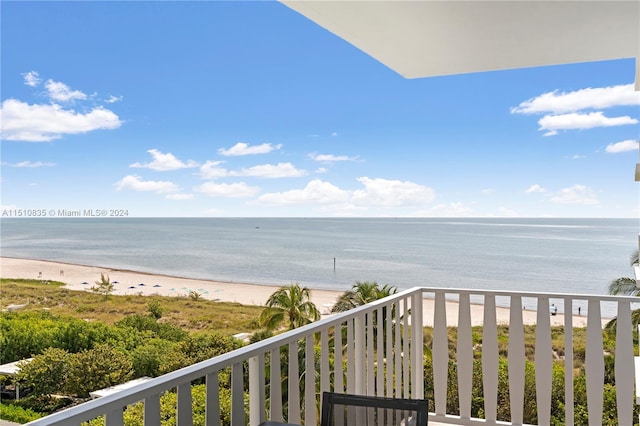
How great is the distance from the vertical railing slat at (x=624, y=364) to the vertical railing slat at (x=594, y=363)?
9 centimetres

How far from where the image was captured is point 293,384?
2080mm

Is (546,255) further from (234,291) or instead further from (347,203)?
(234,291)

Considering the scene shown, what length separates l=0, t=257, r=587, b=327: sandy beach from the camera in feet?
70.6

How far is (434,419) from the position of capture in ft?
11.3

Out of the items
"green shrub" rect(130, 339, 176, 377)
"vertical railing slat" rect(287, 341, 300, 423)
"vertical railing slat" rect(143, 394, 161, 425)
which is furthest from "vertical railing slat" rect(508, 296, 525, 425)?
"green shrub" rect(130, 339, 176, 377)

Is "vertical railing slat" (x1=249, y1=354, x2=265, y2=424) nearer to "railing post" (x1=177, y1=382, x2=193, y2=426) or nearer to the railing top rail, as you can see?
"railing post" (x1=177, y1=382, x2=193, y2=426)

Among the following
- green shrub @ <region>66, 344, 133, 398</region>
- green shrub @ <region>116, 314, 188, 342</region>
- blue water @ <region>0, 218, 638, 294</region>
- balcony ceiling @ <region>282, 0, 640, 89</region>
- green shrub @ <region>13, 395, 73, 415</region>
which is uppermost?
balcony ceiling @ <region>282, 0, 640, 89</region>

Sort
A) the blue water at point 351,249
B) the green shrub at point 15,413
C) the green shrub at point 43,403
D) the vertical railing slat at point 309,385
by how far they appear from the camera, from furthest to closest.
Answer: the blue water at point 351,249 < the green shrub at point 43,403 < the green shrub at point 15,413 < the vertical railing slat at point 309,385

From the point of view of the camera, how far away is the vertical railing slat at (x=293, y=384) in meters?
2.03

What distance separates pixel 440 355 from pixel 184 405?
2242mm

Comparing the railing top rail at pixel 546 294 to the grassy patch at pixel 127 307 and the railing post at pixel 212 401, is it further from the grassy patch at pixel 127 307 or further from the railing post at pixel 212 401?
the grassy patch at pixel 127 307

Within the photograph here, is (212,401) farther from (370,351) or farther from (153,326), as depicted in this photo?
(153,326)

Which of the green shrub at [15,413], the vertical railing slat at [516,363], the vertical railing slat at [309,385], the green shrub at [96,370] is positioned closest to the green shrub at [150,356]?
the green shrub at [96,370]

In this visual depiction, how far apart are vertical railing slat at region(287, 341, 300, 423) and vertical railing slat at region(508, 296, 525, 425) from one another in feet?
5.18
